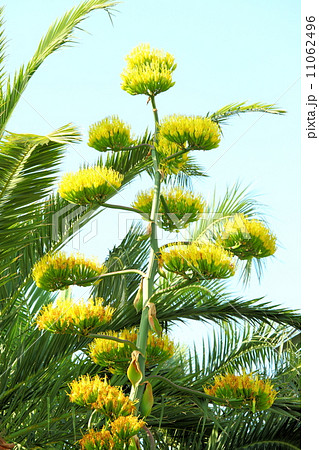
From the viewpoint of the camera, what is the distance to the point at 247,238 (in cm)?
327

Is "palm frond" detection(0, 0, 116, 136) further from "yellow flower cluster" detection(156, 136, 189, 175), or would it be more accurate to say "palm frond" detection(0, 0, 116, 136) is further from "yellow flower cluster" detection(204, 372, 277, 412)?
"yellow flower cluster" detection(204, 372, 277, 412)

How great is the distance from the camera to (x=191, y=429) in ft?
16.1

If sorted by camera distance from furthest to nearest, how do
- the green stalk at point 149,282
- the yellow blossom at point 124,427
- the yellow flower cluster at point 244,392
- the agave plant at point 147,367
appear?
the agave plant at point 147,367
the yellow flower cluster at point 244,392
the green stalk at point 149,282
the yellow blossom at point 124,427

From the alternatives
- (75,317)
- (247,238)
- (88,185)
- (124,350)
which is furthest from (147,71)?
(124,350)

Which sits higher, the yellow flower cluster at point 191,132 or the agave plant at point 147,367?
the yellow flower cluster at point 191,132

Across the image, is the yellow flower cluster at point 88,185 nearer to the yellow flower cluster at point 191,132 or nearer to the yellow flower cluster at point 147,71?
the yellow flower cluster at point 191,132

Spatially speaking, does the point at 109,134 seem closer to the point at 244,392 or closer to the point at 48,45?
Answer: the point at 48,45

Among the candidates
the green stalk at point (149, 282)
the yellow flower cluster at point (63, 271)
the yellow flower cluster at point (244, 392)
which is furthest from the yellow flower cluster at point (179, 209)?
the yellow flower cluster at point (244, 392)

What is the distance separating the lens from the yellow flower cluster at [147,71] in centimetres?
347

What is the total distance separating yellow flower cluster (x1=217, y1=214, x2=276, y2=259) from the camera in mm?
3275

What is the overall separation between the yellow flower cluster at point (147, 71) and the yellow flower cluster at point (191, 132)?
0.87 feet

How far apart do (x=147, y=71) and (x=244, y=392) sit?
197 centimetres

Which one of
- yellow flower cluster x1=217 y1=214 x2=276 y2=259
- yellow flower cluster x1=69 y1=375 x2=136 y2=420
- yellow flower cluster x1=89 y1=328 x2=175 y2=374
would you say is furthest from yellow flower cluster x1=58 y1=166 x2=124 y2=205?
yellow flower cluster x1=69 y1=375 x2=136 y2=420

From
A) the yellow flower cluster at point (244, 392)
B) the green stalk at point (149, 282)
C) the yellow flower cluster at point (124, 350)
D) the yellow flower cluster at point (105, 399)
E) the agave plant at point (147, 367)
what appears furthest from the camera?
the agave plant at point (147, 367)
